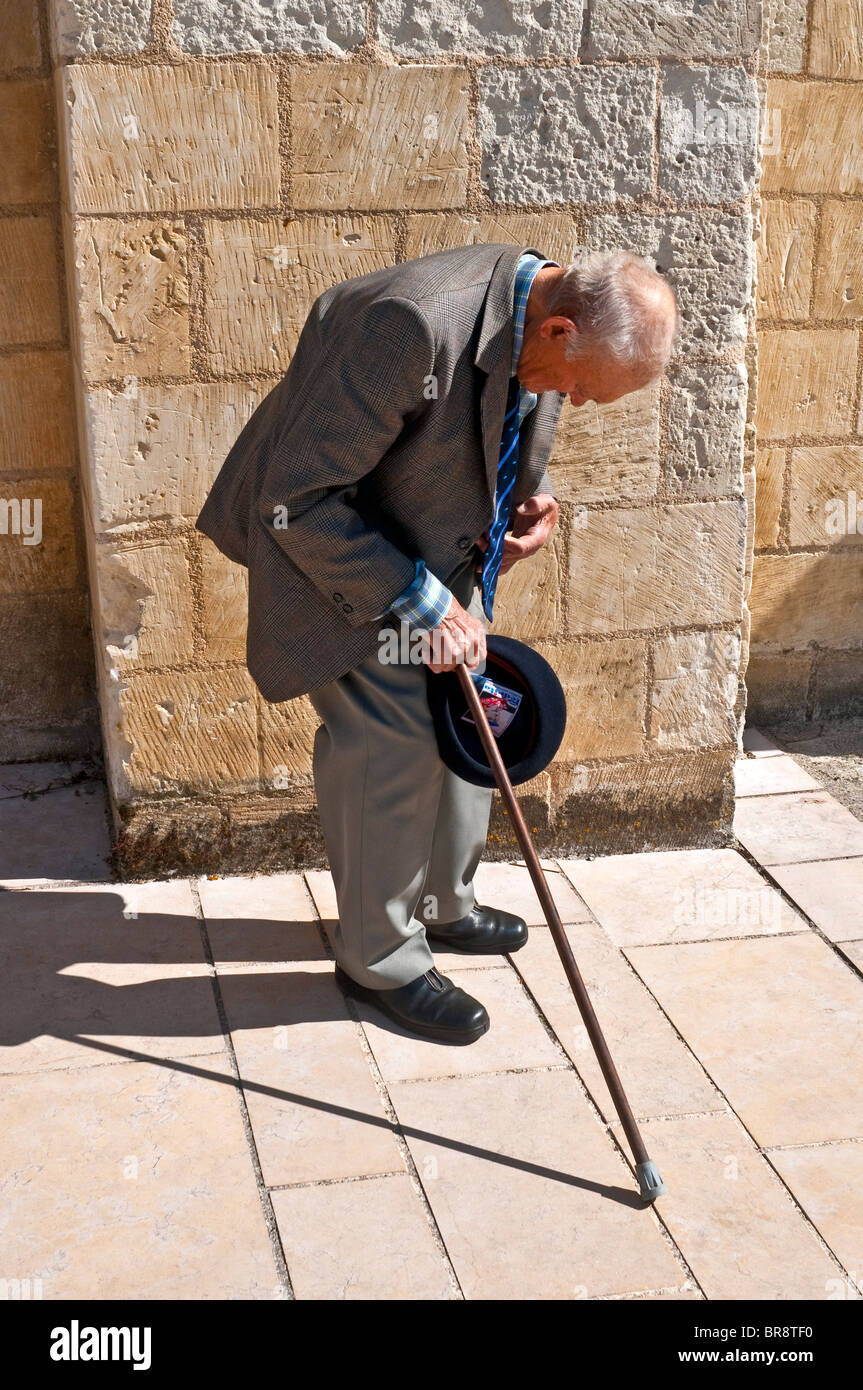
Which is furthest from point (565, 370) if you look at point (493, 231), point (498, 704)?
point (493, 231)

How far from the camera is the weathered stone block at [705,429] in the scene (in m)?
3.69

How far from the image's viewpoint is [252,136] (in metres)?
3.29

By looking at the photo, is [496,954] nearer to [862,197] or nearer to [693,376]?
[693,376]

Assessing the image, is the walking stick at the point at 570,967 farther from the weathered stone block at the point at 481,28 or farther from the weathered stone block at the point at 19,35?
the weathered stone block at the point at 19,35

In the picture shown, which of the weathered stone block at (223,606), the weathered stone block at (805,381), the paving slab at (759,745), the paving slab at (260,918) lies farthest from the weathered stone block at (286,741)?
the weathered stone block at (805,381)

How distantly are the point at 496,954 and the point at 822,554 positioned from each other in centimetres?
220

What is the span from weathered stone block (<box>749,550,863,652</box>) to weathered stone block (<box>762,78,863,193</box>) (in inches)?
49.6

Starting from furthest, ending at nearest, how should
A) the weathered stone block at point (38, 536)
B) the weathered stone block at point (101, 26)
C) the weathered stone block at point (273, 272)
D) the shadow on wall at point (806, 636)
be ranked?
the shadow on wall at point (806, 636), the weathered stone block at point (38, 536), the weathered stone block at point (273, 272), the weathered stone block at point (101, 26)

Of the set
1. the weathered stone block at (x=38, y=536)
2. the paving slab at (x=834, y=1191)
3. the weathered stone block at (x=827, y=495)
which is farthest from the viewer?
the weathered stone block at (x=827, y=495)

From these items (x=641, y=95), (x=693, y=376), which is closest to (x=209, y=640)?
(x=693, y=376)

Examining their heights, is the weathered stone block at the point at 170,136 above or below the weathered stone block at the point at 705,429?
above

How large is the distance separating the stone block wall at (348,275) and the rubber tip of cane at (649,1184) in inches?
57.2

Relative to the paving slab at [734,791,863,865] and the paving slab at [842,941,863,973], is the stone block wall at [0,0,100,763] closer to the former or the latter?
the paving slab at [734,791,863,865]

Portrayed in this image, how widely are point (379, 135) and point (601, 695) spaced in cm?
162
